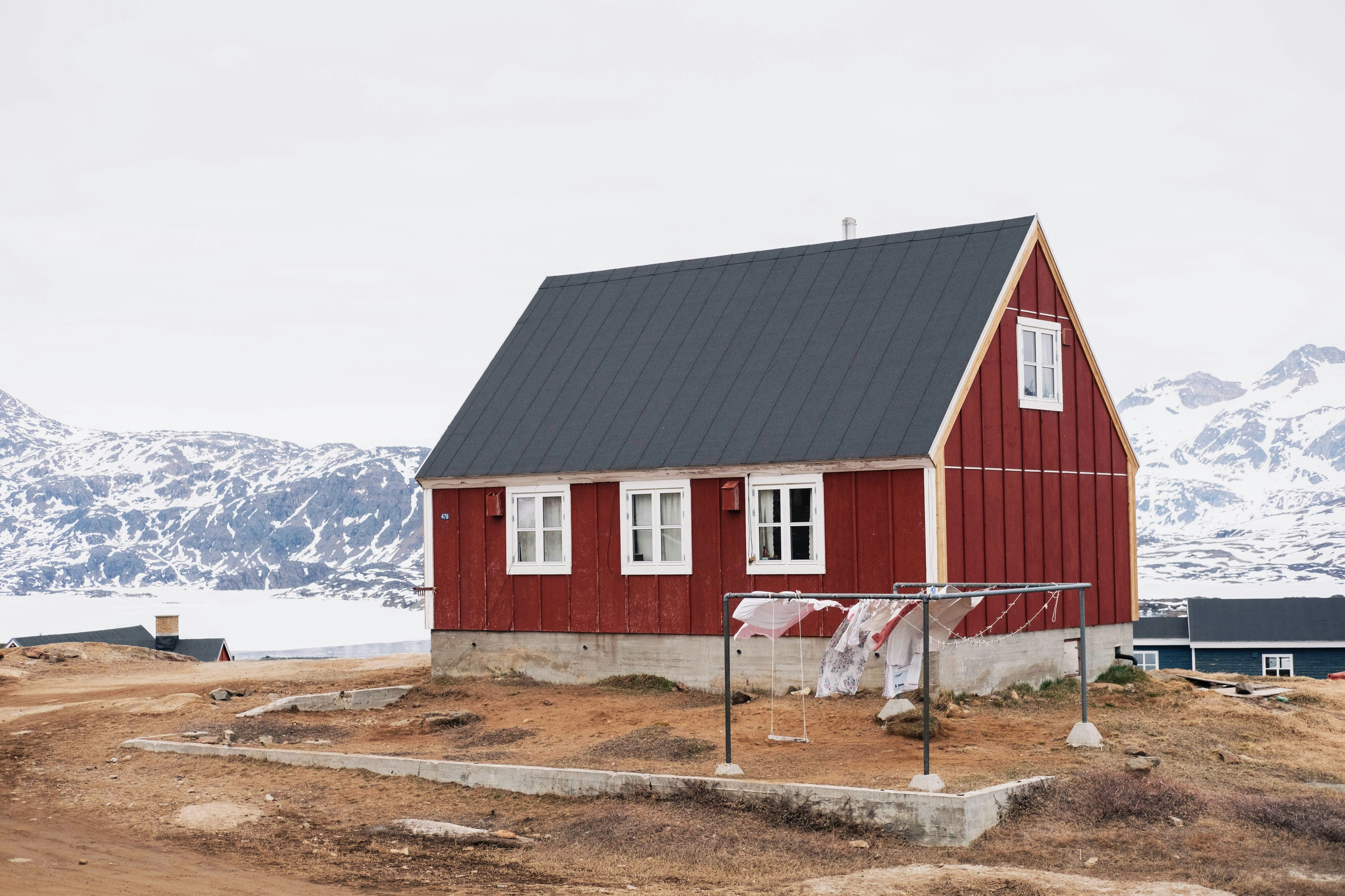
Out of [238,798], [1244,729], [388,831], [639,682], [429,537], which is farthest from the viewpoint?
[429,537]

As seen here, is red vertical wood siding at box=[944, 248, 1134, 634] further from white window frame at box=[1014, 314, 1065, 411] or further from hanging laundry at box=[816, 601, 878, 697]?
hanging laundry at box=[816, 601, 878, 697]

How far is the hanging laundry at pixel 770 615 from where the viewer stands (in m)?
18.2

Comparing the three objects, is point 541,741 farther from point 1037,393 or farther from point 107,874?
point 1037,393

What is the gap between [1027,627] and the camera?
22.9 meters

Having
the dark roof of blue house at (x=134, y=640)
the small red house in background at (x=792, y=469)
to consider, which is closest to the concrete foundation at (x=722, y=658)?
the small red house in background at (x=792, y=469)

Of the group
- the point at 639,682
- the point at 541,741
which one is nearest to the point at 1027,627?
the point at 639,682

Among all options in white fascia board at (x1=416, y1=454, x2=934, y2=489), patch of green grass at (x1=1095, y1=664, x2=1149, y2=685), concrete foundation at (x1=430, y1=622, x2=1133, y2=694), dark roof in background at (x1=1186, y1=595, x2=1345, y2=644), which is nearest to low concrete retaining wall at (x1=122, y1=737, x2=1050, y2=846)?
concrete foundation at (x1=430, y1=622, x2=1133, y2=694)

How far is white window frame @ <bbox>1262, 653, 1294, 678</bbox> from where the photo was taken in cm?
5919

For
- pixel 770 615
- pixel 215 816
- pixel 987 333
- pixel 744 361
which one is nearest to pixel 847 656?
pixel 770 615

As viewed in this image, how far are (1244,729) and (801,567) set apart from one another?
6934mm

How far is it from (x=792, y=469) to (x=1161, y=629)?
48.1m

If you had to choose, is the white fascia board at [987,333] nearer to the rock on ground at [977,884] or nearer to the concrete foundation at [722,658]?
the concrete foundation at [722,658]

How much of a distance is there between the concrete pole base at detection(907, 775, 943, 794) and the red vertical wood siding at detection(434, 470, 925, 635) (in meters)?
5.94

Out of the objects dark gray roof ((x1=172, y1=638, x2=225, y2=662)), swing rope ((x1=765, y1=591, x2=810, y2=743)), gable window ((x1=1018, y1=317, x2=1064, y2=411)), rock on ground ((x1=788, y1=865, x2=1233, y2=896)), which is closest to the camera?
rock on ground ((x1=788, y1=865, x2=1233, y2=896))
